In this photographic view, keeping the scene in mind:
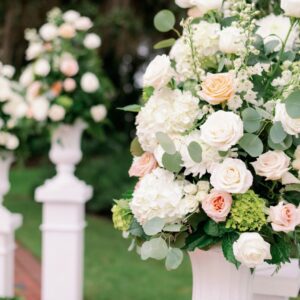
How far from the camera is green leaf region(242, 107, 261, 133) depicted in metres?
1.94

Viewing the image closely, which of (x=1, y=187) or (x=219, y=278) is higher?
(x=1, y=187)

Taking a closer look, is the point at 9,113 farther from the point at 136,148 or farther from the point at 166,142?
the point at 166,142

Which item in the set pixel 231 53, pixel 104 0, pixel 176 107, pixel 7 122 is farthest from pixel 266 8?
pixel 104 0

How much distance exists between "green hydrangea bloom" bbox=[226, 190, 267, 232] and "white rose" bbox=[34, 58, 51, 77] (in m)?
2.77

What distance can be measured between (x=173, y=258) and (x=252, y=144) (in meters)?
0.39

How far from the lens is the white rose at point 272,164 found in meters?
1.93

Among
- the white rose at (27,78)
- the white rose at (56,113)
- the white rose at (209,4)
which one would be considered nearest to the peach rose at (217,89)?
the white rose at (209,4)

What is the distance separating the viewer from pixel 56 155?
4516 mm

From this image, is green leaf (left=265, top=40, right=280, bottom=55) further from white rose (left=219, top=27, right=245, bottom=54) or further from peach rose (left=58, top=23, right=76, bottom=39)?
peach rose (left=58, top=23, right=76, bottom=39)

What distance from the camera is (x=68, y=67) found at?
14.8 feet

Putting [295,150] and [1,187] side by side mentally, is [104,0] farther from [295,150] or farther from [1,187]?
[295,150]

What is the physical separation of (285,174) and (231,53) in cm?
42

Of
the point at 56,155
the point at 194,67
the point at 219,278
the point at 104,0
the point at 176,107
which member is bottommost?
the point at 219,278

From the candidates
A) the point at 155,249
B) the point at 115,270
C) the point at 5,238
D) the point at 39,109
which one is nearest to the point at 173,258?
the point at 155,249
